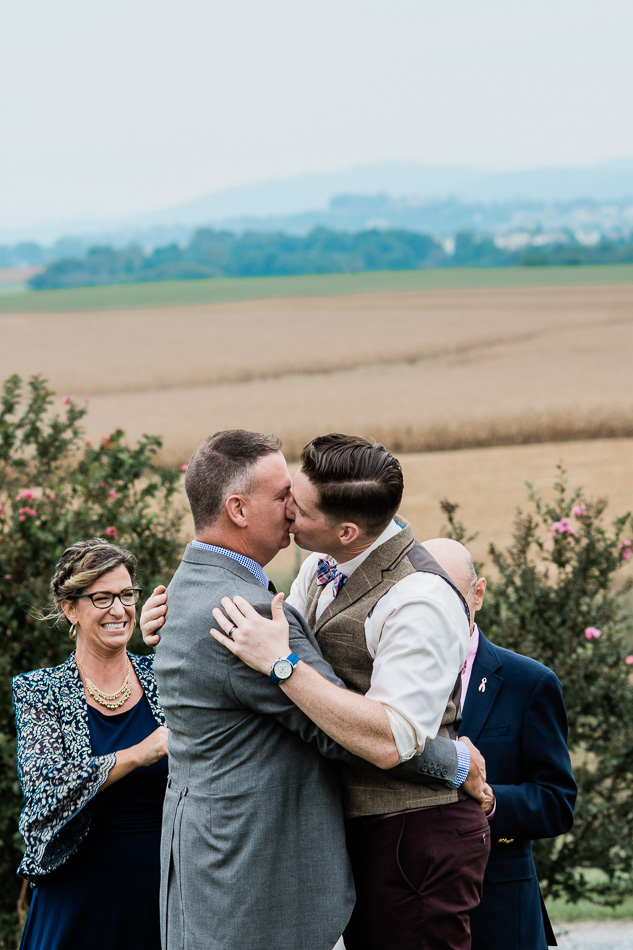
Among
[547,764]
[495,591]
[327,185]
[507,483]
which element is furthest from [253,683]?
[327,185]

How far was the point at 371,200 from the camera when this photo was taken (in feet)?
159

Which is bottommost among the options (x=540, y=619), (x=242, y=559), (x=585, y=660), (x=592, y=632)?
(x=585, y=660)

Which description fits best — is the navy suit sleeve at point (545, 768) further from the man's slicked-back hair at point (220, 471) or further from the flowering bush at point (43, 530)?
the flowering bush at point (43, 530)

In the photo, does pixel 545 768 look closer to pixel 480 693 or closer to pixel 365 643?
pixel 480 693

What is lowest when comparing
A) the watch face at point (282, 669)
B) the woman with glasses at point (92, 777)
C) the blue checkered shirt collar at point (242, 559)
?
the woman with glasses at point (92, 777)

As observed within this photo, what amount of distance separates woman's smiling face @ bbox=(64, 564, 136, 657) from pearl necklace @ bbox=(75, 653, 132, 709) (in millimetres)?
82

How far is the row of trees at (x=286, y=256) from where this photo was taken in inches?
729

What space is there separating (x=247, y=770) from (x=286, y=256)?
2130 centimetres

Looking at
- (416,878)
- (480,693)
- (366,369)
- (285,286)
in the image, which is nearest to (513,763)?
(480,693)

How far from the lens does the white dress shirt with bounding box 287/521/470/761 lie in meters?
1.65

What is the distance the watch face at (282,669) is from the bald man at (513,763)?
777 mm

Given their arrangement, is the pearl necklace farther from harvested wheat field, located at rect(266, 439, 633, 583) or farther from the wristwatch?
harvested wheat field, located at rect(266, 439, 633, 583)

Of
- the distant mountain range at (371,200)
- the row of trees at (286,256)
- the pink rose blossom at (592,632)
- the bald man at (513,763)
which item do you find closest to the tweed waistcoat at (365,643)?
the bald man at (513,763)

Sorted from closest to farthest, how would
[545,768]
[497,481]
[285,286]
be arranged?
[545,768] < [497,481] < [285,286]
